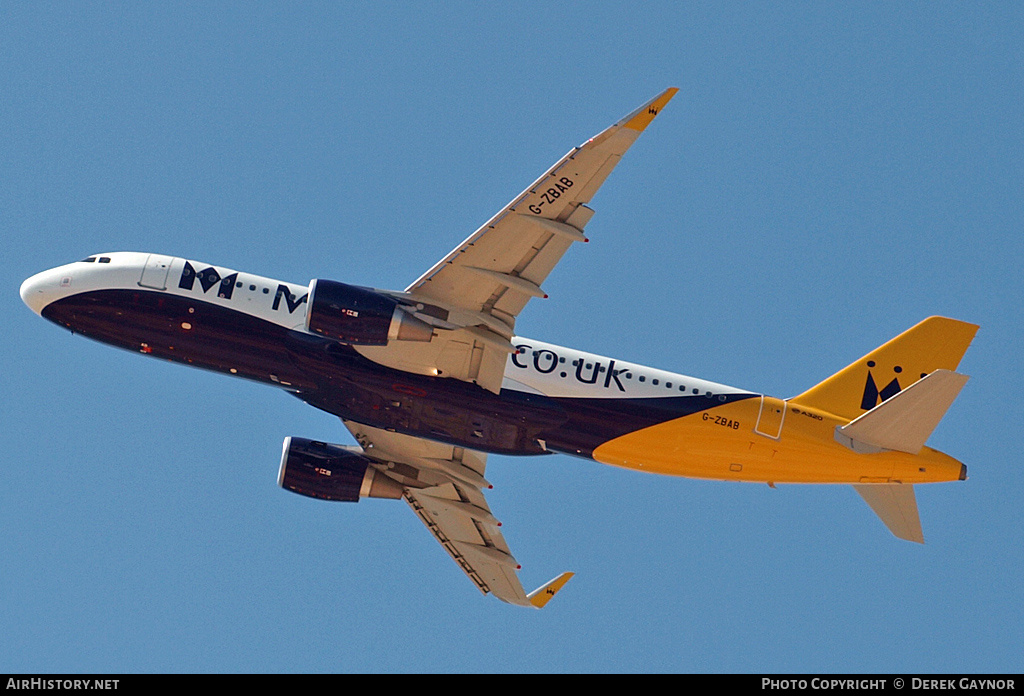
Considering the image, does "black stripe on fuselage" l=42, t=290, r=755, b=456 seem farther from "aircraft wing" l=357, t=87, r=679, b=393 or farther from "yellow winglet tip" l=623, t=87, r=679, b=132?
"yellow winglet tip" l=623, t=87, r=679, b=132

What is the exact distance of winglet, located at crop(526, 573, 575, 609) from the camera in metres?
48.4

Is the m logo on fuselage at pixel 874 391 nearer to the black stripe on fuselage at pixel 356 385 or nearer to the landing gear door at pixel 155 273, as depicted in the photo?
the black stripe on fuselage at pixel 356 385

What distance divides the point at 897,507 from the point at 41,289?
30769 mm

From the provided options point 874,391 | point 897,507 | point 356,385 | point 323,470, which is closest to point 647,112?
point 356,385

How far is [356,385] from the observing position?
41.3 metres

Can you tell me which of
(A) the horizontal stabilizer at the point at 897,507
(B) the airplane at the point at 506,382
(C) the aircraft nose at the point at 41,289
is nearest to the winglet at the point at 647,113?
(B) the airplane at the point at 506,382

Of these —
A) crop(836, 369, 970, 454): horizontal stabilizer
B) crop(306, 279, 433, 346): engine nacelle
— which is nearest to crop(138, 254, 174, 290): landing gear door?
crop(306, 279, 433, 346): engine nacelle

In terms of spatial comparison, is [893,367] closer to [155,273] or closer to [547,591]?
[547,591]

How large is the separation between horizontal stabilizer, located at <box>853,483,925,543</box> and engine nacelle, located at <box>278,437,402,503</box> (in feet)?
60.6

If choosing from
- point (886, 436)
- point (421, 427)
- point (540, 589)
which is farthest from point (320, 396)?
point (886, 436)

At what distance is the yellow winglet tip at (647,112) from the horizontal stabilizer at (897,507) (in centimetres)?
1612

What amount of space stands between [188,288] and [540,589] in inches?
711

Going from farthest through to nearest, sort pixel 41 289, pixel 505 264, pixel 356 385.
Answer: pixel 41 289 < pixel 356 385 < pixel 505 264
